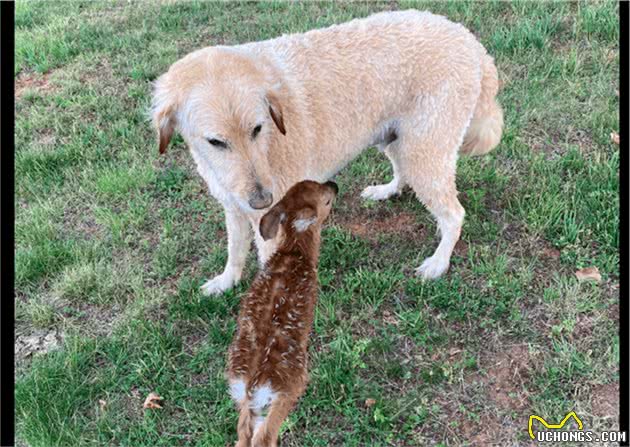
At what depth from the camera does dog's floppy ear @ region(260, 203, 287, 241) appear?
2826 mm

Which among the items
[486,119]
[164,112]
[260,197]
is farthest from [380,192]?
[164,112]

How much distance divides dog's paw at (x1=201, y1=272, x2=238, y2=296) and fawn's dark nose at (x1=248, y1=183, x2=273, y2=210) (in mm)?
1074

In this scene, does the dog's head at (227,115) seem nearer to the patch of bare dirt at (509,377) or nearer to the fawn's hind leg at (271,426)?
the fawn's hind leg at (271,426)

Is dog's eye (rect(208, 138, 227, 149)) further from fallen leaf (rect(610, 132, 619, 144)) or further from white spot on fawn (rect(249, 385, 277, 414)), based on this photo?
fallen leaf (rect(610, 132, 619, 144))

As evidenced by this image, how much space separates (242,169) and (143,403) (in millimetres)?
1509

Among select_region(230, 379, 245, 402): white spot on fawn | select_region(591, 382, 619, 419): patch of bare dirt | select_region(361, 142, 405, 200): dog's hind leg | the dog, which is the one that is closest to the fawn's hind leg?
the dog

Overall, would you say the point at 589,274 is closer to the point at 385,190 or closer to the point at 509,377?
the point at 509,377

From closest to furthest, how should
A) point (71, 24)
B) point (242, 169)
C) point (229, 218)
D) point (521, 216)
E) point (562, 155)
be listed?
1. point (242, 169)
2. point (229, 218)
3. point (521, 216)
4. point (562, 155)
5. point (71, 24)

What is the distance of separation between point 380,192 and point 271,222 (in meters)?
1.84

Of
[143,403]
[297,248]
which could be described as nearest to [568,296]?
[297,248]

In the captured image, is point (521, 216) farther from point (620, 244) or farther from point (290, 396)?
point (290, 396)

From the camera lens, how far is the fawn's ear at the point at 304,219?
2.93 meters

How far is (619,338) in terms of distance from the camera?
11.2 ft

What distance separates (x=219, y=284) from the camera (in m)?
3.91
